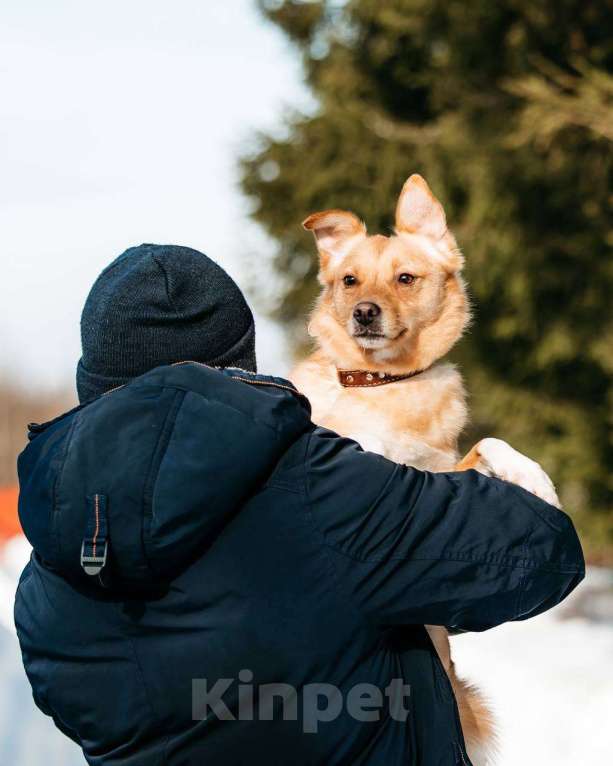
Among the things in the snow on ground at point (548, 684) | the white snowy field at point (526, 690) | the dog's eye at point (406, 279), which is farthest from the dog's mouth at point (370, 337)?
the snow on ground at point (548, 684)

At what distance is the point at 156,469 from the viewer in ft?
5.31

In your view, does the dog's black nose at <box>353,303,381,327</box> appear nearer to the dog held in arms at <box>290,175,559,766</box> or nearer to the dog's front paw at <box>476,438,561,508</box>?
the dog held in arms at <box>290,175,559,766</box>

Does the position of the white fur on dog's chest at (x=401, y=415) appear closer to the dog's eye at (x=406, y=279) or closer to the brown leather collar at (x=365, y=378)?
the brown leather collar at (x=365, y=378)

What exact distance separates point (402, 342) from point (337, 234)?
1.96ft

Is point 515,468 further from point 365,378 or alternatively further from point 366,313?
point 366,313

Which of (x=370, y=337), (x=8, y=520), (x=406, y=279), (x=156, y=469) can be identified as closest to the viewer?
(x=156, y=469)

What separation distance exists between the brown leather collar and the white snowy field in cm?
155

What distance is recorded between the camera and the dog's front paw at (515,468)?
2.25m

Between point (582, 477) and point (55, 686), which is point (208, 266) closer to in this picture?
point (55, 686)

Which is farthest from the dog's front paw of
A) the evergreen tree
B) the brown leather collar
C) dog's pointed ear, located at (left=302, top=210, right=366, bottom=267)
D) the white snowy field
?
the evergreen tree

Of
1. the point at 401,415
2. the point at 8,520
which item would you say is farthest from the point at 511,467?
the point at 8,520

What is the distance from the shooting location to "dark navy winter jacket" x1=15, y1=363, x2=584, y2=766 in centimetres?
163

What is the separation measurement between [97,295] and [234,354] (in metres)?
0.29

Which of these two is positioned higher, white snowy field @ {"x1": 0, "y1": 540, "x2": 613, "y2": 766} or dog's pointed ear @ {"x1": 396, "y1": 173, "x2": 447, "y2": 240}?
dog's pointed ear @ {"x1": 396, "y1": 173, "x2": 447, "y2": 240}
